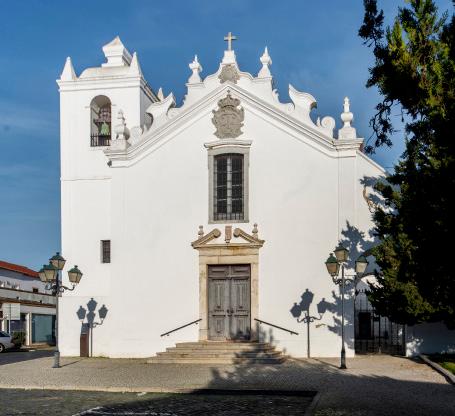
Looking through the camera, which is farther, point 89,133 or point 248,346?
point 89,133

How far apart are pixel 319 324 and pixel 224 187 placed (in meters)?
5.09

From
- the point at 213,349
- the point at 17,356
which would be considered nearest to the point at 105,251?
the point at 213,349

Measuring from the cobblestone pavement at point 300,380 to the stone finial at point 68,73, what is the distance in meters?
9.79

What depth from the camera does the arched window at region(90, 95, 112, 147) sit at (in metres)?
23.4

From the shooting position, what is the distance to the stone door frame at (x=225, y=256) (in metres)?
20.5

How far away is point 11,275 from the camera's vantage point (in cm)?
4612

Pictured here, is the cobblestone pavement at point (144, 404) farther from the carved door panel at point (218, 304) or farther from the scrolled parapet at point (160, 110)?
the scrolled parapet at point (160, 110)

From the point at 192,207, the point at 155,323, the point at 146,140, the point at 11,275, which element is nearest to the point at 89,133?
the point at 146,140

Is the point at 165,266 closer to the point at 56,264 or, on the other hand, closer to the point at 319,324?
the point at 56,264

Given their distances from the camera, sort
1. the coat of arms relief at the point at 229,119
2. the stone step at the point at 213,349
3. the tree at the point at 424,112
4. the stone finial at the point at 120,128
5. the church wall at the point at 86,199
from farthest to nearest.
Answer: the church wall at the point at 86,199 < the stone finial at the point at 120,128 < the coat of arms relief at the point at 229,119 < the stone step at the point at 213,349 < the tree at the point at 424,112

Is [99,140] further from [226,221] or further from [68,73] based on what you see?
[226,221]

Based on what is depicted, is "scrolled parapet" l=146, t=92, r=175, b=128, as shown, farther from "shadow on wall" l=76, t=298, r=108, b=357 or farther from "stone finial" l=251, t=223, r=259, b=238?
"shadow on wall" l=76, t=298, r=108, b=357

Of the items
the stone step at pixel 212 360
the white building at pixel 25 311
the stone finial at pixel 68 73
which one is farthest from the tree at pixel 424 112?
the white building at pixel 25 311

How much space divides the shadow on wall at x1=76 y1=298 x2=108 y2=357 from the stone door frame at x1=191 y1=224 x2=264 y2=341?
3571 millimetres
